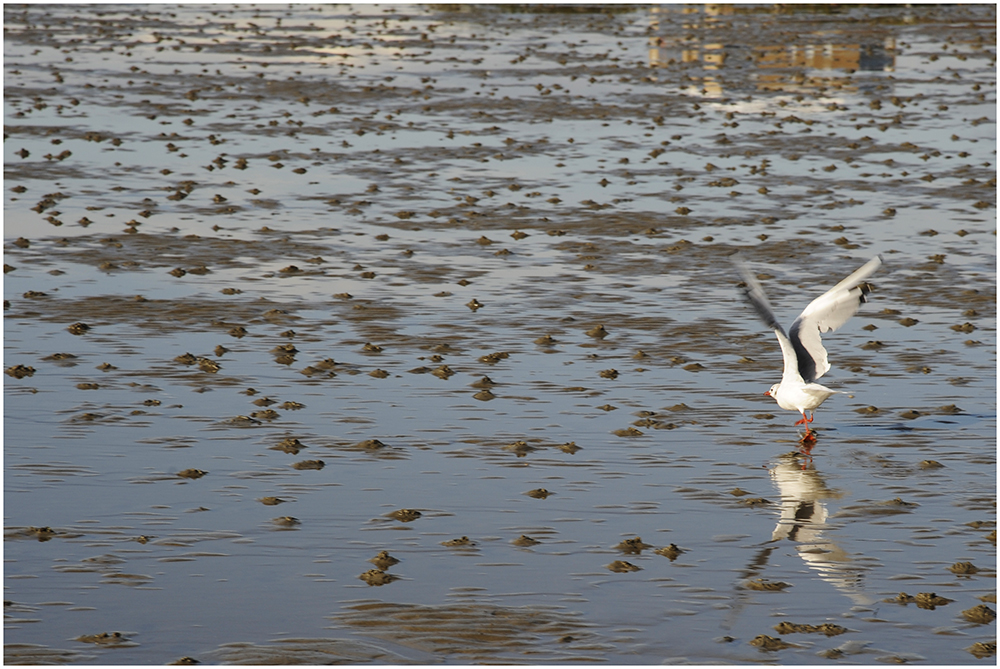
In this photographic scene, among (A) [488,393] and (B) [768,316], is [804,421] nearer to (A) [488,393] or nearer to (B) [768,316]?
(B) [768,316]

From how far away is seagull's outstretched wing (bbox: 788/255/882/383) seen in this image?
35.9ft

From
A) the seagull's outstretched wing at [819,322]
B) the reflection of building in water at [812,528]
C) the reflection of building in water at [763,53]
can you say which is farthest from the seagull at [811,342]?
the reflection of building in water at [763,53]

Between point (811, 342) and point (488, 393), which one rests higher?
point (488, 393)

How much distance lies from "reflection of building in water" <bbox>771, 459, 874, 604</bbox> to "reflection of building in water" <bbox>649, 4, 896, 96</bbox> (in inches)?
1074

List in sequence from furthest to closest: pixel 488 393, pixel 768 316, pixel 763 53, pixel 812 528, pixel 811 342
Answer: pixel 763 53
pixel 488 393
pixel 811 342
pixel 768 316
pixel 812 528

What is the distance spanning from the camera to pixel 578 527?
9.45 m

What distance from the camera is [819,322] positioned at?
11047 millimetres

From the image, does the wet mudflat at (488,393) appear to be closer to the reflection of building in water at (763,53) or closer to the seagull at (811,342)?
the seagull at (811,342)

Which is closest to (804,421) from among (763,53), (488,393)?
(488,393)

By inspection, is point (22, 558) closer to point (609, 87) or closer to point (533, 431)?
point (533, 431)

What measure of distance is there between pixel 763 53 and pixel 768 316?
122ft

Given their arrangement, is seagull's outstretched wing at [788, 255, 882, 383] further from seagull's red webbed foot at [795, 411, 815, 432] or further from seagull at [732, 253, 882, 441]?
seagull's red webbed foot at [795, 411, 815, 432]

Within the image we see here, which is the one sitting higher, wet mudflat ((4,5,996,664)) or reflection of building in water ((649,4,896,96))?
reflection of building in water ((649,4,896,96))

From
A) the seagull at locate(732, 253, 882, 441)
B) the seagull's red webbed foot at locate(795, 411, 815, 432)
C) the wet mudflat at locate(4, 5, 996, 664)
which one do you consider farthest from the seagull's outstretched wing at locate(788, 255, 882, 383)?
the wet mudflat at locate(4, 5, 996, 664)
